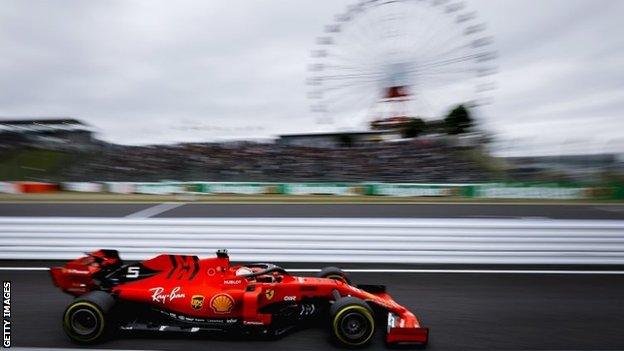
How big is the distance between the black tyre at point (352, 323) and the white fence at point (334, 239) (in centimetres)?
244

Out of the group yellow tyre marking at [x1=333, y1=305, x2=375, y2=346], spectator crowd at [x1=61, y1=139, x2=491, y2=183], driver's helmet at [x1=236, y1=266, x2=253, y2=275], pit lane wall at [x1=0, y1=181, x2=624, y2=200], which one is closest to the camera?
yellow tyre marking at [x1=333, y1=305, x2=375, y2=346]

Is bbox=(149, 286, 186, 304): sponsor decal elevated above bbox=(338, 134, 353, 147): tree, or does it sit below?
below

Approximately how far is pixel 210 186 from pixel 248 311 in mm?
16962

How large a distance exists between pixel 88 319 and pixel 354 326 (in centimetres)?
213

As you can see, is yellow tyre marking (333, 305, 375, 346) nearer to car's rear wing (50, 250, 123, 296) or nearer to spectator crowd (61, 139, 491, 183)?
car's rear wing (50, 250, 123, 296)

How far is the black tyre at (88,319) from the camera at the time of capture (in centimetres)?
347

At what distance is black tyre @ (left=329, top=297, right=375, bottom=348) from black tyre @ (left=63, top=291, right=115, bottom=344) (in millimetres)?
1800

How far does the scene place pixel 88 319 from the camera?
11.6 ft

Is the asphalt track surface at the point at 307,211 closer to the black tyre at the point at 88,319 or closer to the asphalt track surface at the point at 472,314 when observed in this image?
the asphalt track surface at the point at 472,314

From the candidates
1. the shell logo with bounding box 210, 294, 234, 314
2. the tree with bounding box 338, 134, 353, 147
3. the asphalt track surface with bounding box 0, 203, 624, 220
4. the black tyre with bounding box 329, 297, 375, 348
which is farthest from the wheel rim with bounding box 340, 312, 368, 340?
the tree with bounding box 338, 134, 353, 147

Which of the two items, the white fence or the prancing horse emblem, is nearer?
the prancing horse emblem

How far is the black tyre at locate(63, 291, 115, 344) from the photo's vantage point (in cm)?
347

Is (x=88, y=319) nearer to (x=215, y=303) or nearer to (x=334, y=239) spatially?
(x=215, y=303)

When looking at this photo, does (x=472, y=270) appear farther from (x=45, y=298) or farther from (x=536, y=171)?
(x=536, y=171)
